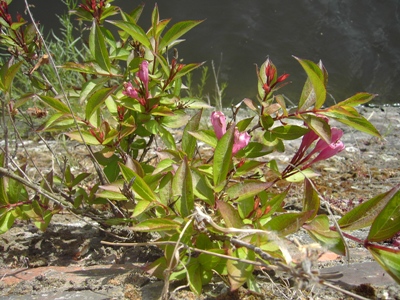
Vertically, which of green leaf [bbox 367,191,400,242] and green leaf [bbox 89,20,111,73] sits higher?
green leaf [bbox 89,20,111,73]

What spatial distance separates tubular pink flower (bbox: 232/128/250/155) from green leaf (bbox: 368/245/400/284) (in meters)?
0.49

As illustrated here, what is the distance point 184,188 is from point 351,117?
0.54 metres

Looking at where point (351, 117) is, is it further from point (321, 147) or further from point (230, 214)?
point (230, 214)

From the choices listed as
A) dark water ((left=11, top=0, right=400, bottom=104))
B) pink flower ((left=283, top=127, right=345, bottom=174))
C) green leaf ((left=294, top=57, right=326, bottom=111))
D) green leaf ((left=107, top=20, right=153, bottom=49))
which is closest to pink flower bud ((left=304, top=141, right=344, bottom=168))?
pink flower ((left=283, top=127, right=345, bottom=174))

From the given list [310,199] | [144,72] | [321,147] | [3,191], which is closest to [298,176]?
[321,147]

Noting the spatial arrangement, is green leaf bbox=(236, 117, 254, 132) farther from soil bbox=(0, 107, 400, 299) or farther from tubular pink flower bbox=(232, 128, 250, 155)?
soil bbox=(0, 107, 400, 299)

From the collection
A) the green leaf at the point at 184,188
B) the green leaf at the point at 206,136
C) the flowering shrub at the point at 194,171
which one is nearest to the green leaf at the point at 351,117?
the flowering shrub at the point at 194,171

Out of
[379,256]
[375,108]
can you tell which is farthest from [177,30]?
[375,108]

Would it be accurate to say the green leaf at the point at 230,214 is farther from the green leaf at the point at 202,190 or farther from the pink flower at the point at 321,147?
the pink flower at the point at 321,147

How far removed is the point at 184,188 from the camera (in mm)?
1278

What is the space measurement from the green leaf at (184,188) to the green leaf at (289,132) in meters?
0.39

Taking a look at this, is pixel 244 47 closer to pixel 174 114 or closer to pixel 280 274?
pixel 174 114

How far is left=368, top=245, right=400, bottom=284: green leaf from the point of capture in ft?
3.49

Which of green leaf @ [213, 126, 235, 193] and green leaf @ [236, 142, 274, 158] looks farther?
green leaf @ [236, 142, 274, 158]
